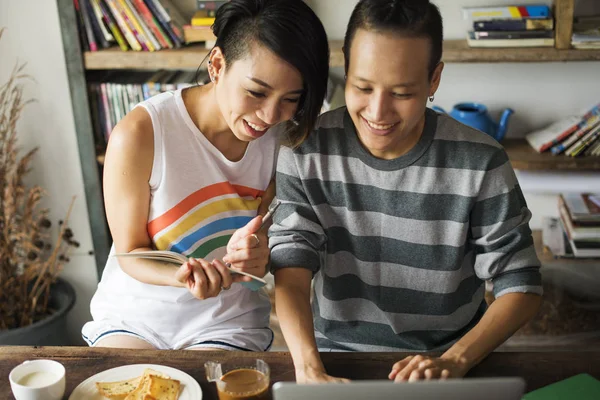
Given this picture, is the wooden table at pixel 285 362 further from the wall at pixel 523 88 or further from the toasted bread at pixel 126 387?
the wall at pixel 523 88

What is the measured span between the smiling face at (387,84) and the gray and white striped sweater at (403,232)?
0.09m

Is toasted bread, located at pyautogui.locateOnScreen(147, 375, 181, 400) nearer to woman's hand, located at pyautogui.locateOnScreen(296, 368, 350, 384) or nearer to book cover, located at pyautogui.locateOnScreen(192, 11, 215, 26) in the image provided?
woman's hand, located at pyautogui.locateOnScreen(296, 368, 350, 384)

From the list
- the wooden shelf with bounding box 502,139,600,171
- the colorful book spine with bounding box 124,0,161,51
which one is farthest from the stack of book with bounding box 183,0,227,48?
the wooden shelf with bounding box 502,139,600,171

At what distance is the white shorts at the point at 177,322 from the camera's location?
180 cm

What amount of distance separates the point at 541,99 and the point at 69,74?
1.77 metres

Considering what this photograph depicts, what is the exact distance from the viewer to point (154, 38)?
267 cm

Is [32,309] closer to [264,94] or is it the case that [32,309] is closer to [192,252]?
[192,252]

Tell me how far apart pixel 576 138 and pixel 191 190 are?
157 cm

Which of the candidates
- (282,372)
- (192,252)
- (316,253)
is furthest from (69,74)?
(282,372)

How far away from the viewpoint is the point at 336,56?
2.58 meters

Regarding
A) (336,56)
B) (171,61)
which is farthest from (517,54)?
(171,61)

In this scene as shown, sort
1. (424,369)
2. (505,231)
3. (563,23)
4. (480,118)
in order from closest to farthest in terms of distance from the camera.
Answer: (424,369) → (505,231) → (563,23) → (480,118)

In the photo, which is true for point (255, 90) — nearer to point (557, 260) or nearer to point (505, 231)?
point (505, 231)

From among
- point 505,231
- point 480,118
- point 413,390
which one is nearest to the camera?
point 413,390
